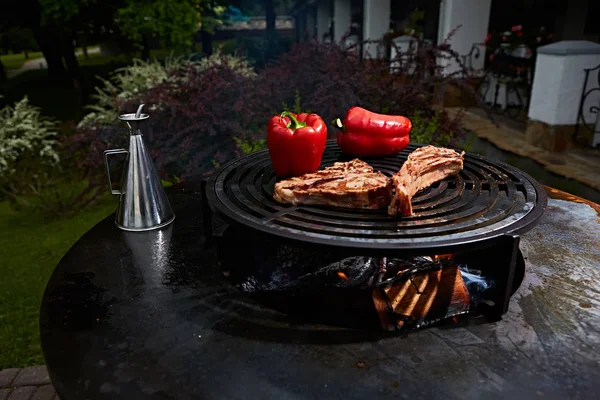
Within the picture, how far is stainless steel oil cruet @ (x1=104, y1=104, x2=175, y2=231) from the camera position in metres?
2.10

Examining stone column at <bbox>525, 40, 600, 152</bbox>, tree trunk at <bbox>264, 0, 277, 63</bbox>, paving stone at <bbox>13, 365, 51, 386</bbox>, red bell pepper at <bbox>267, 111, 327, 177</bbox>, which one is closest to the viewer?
red bell pepper at <bbox>267, 111, 327, 177</bbox>

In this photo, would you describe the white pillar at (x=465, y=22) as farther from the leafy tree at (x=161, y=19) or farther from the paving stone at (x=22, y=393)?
the paving stone at (x=22, y=393)

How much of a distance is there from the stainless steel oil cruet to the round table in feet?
1.09

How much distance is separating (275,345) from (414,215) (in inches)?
23.7

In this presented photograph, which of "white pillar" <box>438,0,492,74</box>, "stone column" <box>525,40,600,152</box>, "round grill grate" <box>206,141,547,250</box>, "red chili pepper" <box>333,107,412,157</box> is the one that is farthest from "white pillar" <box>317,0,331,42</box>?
"round grill grate" <box>206,141,547,250</box>

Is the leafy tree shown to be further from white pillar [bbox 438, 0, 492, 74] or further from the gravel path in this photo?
the gravel path

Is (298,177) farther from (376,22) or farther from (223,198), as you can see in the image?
(376,22)

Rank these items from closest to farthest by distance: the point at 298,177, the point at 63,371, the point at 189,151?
the point at 63,371, the point at 298,177, the point at 189,151

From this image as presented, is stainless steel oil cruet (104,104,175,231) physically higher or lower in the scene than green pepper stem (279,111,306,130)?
lower

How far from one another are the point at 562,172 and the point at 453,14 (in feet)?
12.9

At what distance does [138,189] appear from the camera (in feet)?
6.91

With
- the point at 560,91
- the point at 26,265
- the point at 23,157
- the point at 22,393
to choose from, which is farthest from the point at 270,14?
the point at 22,393

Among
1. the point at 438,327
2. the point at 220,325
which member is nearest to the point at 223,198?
the point at 220,325

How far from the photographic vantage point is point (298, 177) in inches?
71.3
